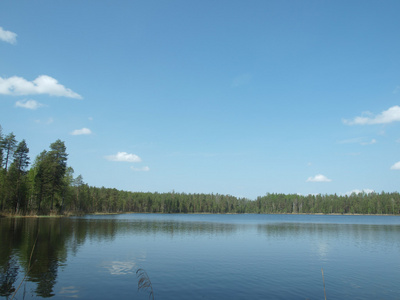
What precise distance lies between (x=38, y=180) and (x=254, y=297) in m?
82.7

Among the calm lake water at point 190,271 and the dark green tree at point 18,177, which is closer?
the calm lake water at point 190,271

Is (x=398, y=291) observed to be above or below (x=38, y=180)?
below

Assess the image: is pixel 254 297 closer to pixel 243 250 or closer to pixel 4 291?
pixel 4 291

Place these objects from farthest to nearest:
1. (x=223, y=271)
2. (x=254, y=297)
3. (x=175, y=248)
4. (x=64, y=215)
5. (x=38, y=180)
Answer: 1. (x=64, y=215)
2. (x=38, y=180)
3. (x=175, y=248)
4. (x=223, y=271)
5. (x=254, y=297)

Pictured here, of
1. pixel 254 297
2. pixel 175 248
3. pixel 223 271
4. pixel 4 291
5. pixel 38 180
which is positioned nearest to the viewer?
pixel 4 291

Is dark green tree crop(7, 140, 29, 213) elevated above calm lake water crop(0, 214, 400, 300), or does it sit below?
above

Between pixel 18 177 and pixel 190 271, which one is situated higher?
pixel 18 177

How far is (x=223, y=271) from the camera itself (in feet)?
88.1

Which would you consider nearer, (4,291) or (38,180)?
(4,291)

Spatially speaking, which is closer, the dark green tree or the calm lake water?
the calm lake water

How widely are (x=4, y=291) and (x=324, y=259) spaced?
3293 centimetres

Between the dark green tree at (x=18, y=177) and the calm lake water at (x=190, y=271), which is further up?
the dark green tree at (x=18, y=177)

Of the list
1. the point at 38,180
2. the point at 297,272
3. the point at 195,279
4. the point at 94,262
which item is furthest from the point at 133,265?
the point at 38,180

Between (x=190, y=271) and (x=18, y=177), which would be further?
(x=18, y=177)
